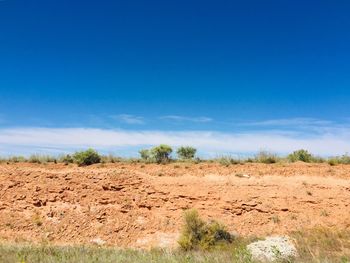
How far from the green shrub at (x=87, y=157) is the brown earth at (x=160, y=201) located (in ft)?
6.25

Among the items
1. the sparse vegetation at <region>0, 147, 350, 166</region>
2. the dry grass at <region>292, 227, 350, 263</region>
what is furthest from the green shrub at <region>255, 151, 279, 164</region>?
the dry grass at <region>292, 227, 350, 263</region>

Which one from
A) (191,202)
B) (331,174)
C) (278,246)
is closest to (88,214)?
(191,202)

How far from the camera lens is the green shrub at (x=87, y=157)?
2481 cm

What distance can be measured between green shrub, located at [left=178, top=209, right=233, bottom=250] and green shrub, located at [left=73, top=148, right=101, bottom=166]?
32.3ft

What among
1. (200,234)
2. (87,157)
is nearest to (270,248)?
(200,234)

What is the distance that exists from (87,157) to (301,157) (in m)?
12.0

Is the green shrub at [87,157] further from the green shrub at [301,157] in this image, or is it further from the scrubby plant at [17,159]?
the green shrub at [301,157]

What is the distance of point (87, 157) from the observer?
24953 mm

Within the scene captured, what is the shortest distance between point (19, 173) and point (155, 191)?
763cm

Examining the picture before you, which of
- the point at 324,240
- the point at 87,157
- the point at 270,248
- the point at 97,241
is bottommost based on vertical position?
the point at 97,241

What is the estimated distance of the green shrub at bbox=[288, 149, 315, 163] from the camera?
24484mm

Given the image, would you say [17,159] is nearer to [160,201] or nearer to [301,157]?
[160,201]

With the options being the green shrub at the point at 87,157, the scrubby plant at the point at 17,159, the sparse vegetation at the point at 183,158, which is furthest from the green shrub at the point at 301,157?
the scrubby plant at the point at 17,159

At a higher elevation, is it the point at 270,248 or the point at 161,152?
the point at 161,152
